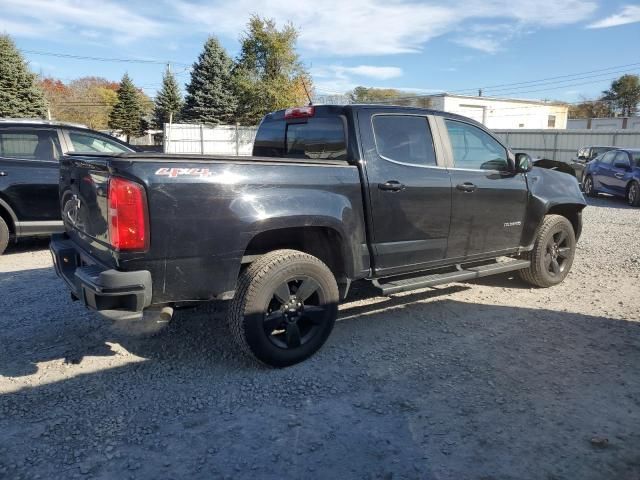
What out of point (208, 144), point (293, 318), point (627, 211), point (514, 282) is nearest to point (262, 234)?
point (293, 318)

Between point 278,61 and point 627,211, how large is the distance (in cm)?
2988

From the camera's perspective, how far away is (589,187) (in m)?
15.9

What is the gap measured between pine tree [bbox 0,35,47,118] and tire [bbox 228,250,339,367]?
36864mm

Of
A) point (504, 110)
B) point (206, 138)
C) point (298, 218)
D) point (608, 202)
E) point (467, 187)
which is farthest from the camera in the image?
point (504, 110)

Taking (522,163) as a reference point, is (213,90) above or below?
above

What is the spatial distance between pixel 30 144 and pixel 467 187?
6.16m

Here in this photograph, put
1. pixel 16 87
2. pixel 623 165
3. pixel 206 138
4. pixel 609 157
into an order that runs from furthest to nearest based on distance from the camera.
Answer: pixel 16 87
pixel 206 138
pixel 609 157
pixel 623 165

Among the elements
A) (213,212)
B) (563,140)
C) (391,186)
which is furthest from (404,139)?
(563,140)

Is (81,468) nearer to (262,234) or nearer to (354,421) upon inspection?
(354,421)

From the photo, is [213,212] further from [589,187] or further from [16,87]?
[16,87]

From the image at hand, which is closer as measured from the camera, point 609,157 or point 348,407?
point 348,407

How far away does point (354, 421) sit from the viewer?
3.13 m

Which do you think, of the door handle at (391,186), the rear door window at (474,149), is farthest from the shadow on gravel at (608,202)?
the door handle at (391,186)

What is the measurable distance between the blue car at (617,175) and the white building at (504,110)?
27.8 metres
